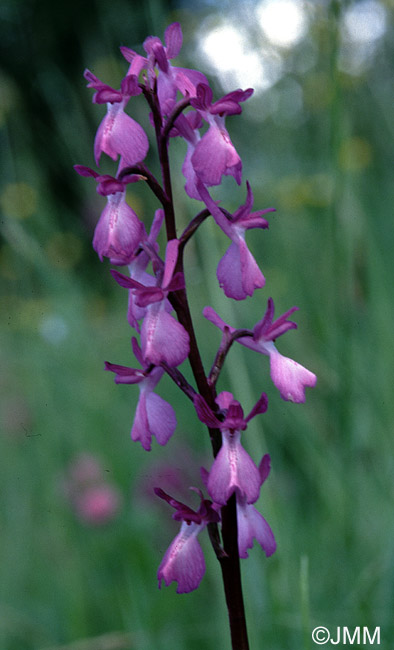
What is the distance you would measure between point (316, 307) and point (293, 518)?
60cm

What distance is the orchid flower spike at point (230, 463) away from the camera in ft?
2.05

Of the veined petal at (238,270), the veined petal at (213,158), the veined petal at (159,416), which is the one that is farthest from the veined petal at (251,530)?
the veined petal at (213,158)

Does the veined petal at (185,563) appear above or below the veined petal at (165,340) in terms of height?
below

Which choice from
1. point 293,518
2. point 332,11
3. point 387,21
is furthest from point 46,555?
point 387,21

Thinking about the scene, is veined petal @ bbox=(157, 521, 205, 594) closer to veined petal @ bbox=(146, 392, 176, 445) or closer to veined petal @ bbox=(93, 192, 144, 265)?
veined petal @ bbox=(146, 392, 176, 445)

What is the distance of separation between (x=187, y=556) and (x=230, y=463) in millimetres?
101

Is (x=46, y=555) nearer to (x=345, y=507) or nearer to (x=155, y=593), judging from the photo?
(x=155, y=593)

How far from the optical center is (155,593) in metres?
1.74

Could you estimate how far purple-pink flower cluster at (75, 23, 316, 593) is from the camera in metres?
0.64

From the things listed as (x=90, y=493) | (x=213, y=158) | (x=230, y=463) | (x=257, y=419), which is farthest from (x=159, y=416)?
(x=90, y=493)

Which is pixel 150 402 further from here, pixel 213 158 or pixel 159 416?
pixel 213 158

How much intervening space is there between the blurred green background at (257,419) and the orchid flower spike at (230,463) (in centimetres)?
14
